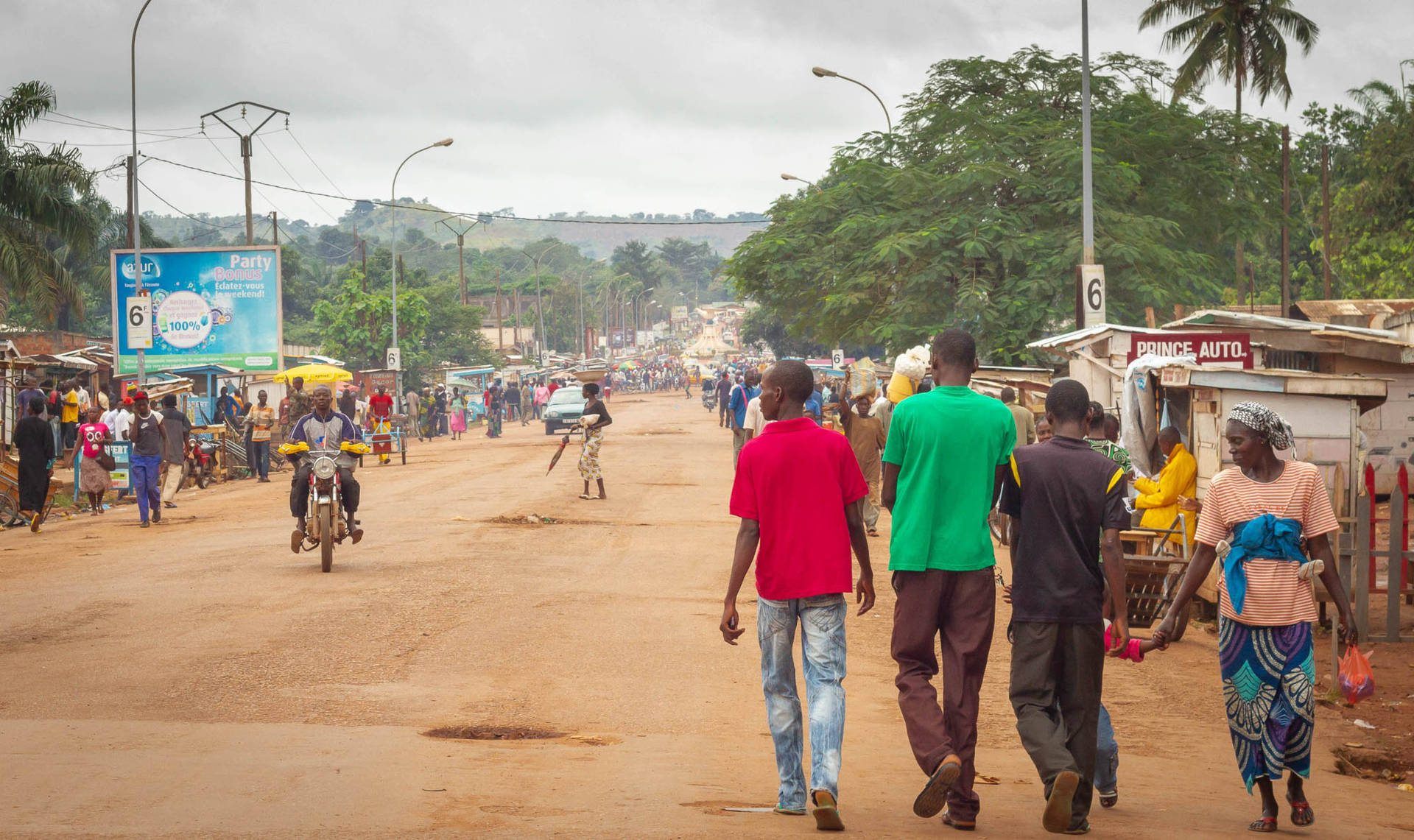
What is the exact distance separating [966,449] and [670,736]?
2.46 m

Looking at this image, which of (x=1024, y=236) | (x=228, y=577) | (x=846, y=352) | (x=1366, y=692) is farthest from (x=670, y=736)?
(x=846, y=352)

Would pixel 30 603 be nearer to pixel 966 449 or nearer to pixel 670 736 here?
pixel 670 736

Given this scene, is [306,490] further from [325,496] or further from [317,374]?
[317,374]

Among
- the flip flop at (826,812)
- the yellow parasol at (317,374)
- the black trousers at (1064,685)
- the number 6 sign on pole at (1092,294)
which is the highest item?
the number 6 sign on pole at (1092,294)

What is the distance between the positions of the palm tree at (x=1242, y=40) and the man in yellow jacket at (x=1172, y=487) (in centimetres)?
3373

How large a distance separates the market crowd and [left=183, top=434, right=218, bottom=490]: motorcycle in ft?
69.3

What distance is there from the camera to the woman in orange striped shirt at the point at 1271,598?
17.4 feet

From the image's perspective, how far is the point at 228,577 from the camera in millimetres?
12195

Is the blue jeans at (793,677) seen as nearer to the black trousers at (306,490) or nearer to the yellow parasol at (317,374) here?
the black trousers at (306,490)

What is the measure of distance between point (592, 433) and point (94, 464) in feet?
24.2

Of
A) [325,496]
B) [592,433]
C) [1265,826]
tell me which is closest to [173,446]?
[592,433]

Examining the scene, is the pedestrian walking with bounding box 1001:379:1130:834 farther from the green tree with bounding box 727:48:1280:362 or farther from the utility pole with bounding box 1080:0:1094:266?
the green tree with bounding box 727:48:1280:362

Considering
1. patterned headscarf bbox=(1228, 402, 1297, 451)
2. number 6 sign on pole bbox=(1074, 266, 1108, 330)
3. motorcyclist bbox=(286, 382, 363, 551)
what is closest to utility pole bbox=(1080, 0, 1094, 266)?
number 6 sign on pole bbox=(1074, 266, 1108, 330)

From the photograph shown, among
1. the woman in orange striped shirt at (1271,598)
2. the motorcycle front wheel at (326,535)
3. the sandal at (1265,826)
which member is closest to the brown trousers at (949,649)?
the woman in orange striped shirt at (1271,598)
